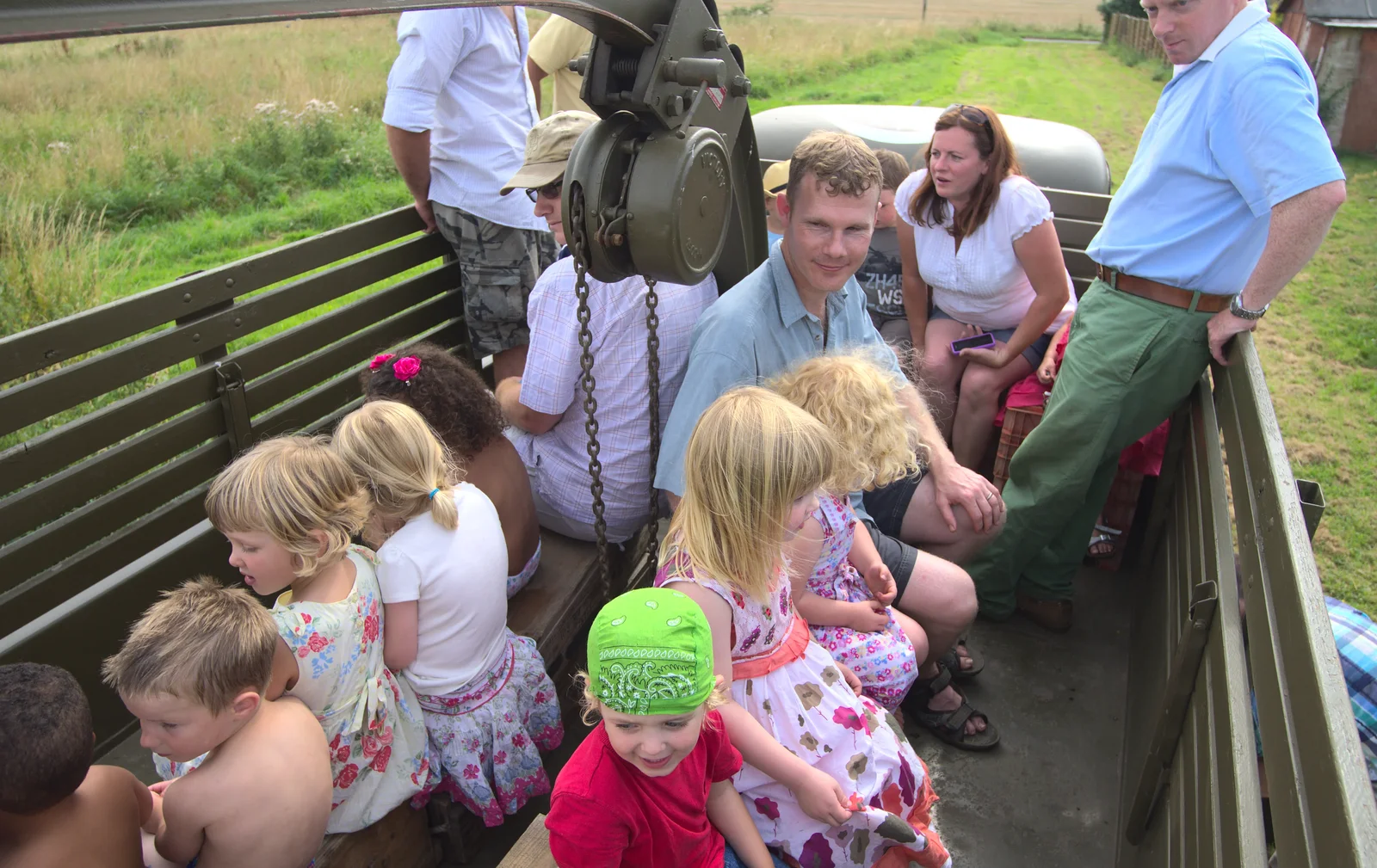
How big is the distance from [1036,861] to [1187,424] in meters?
1.53

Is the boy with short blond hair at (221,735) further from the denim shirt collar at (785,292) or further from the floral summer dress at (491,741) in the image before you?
the denim shirt collar at (785,292)

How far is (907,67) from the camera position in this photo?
2338 cm

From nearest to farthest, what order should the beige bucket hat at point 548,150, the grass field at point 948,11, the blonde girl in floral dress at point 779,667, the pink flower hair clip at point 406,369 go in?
the blonde girl in floral dress at point 779,667
the pink flower hair clip at point 406,369
the beige bucket hat at point 548,150
the grass field at point 948,11

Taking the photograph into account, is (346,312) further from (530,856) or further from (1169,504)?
(1169,504)

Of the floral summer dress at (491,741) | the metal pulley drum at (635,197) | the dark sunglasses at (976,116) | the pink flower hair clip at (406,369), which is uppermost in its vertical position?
the metal pulley drum at (635,197)

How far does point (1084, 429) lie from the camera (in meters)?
3.17

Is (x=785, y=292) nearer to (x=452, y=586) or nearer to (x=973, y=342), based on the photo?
(x=452, y=586)

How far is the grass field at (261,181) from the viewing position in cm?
590

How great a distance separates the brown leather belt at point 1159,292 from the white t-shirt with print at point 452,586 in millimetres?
2179

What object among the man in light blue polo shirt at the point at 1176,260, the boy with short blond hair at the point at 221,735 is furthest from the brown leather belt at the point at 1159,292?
the boy with short blond hair at the point at 221,735

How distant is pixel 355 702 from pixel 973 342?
288 centimetres

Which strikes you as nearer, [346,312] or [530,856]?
[530,856]

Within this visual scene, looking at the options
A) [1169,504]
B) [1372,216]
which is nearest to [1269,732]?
[1169,504]

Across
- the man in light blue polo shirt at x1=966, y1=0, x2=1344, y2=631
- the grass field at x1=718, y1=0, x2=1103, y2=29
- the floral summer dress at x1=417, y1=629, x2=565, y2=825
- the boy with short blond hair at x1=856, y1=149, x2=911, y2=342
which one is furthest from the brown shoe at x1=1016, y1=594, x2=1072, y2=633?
the grass field at x1=718, y1=0, x2=1103, y2=29
